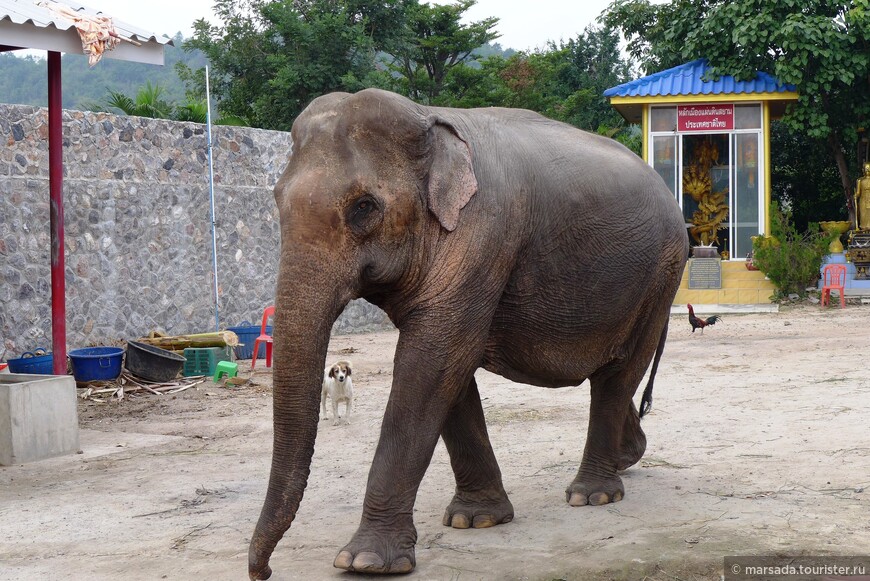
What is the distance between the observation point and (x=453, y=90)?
30.7m

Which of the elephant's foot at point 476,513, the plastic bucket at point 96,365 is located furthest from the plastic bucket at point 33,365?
the elephant's foot at point 476,513

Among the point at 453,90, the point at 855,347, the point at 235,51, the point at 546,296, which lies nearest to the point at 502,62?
the point at 453,90

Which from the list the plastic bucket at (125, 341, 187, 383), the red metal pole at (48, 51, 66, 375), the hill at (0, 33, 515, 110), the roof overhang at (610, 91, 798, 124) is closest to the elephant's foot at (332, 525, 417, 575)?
the red metal pole at (48, 51, 66, 375)

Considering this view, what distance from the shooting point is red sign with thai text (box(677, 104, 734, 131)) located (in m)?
21.2

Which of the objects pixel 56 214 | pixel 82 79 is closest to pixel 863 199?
pixel 56 214

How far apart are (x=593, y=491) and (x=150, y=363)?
689 cm

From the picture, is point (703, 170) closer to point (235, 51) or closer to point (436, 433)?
point (235, 51)

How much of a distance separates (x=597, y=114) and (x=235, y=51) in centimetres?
1129

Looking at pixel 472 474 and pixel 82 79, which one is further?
pixel 82 79

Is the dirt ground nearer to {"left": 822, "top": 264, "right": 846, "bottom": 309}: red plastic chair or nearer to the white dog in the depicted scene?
the white dog

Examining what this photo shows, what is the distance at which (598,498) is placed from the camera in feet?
17.6

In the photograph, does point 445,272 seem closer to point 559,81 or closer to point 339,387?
point 339,387

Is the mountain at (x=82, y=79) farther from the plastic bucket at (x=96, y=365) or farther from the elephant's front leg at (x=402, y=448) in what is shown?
the elephant's front leg at (x=402, y=448)

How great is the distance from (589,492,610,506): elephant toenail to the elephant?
1 centimetres
